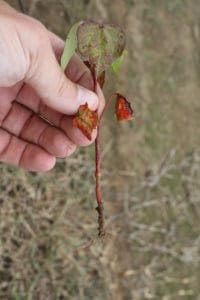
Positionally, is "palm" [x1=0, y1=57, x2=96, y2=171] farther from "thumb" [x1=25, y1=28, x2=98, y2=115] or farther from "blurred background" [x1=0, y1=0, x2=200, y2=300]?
"blurred background" [x1=0, y1=0, x2=200, y2=300]

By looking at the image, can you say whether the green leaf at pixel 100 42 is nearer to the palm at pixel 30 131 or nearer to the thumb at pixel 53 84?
the thumb at pixel 53 84

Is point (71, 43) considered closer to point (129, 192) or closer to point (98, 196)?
point (98, 196)

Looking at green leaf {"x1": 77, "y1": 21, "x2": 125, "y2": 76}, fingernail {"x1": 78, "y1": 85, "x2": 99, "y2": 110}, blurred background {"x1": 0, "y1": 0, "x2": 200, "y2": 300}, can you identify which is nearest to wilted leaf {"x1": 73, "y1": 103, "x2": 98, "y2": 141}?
fingernail {"x1": 78, "y1": 85, "x2": 99, "y2": 110}

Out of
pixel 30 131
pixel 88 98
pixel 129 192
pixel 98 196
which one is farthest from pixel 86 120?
pixel 129 192

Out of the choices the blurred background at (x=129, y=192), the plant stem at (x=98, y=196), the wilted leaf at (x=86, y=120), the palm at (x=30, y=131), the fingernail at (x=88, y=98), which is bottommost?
the blurred background at (x=129, y=192)

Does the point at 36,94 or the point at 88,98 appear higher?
the point at 88,98

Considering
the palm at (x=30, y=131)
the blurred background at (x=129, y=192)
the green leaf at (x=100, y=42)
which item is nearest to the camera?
the green leaf at (x=100, y=42)

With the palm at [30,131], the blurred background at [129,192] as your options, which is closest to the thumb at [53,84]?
the palm at [30,131]
